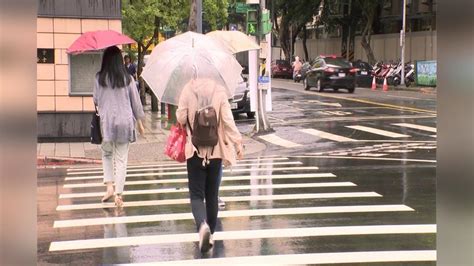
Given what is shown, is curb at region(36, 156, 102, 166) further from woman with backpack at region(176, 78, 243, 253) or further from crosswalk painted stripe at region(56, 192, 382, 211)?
woman with backpack at region(176, 78, 243, 253)

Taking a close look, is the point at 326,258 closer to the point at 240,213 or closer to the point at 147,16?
the point at 240,213

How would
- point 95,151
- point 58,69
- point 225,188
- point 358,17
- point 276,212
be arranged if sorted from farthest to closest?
1. point 358,17
2. point 58,69
3. point 95,151
4. point 225,188
5. point 276,212

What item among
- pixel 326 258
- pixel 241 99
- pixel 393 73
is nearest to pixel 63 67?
pixel 241 99

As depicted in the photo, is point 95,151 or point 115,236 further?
point 95,151

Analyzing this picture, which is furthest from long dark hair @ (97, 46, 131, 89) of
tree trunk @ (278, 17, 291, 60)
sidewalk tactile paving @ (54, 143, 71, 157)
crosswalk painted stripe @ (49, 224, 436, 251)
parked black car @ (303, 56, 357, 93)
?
tree trunk @ (278, 17, 291, 60)

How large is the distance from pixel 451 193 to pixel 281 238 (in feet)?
16.5

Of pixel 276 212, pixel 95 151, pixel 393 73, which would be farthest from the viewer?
pixel 393 73

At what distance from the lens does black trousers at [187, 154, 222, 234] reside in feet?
20.8

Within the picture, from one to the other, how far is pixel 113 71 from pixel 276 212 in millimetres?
2800

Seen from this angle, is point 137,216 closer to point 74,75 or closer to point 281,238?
point 281,238

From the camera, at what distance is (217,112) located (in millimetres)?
6316

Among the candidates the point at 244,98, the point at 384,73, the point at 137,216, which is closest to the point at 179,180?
the point at 137,216

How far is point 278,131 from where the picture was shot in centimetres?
1884

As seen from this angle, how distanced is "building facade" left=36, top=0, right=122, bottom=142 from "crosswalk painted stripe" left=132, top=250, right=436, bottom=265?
10969 mm
